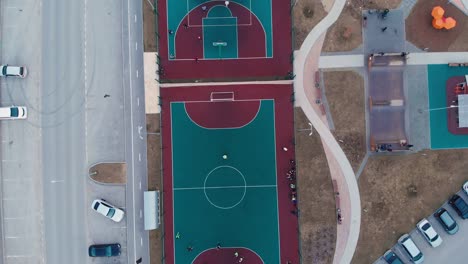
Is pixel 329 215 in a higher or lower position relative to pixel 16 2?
lower

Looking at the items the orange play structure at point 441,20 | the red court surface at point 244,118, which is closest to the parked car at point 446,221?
the red court surface at point 244,118

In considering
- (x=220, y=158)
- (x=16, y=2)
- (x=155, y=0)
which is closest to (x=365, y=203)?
(x=220, y=158)

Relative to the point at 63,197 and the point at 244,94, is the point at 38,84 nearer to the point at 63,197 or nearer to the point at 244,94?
the point at 63,197

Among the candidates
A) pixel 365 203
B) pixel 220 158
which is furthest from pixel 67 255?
pixel 365 203

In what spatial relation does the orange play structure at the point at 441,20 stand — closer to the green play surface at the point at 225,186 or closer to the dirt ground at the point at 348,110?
the dirt ground at the point at 348,110

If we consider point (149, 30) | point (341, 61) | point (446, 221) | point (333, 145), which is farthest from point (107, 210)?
point (446, 221)

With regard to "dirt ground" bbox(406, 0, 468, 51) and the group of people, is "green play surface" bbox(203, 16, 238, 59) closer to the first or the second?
the group of people

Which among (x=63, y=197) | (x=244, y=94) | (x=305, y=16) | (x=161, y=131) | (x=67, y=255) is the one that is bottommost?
(x=67, y=255)

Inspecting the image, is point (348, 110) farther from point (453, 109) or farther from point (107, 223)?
point (107, 223)
